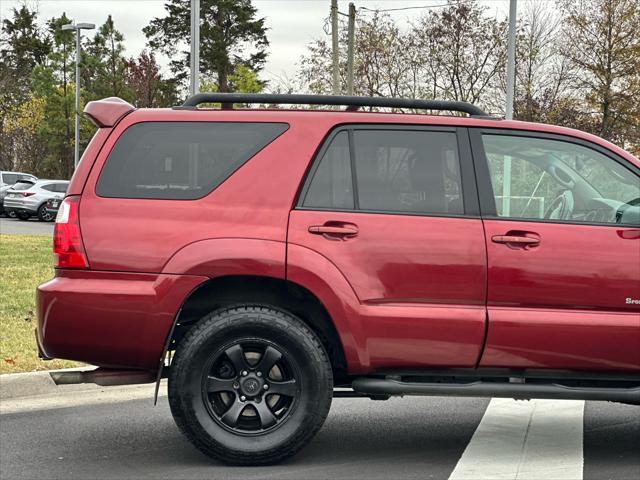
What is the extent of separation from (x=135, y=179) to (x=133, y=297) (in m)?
0.62

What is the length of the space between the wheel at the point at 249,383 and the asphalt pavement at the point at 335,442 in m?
0.16

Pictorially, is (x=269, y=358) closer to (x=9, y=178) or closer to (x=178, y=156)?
(x=178, y=156)

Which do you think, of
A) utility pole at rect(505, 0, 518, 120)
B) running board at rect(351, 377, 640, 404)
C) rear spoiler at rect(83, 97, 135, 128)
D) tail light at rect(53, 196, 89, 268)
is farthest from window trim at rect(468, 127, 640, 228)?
utility pole at rect(505, 0, 518, 120)

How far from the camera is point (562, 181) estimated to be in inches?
229

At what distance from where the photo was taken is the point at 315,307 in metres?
5.72

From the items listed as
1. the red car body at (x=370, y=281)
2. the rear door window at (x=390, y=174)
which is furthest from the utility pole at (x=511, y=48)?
the red car body at (x=370, y=281)

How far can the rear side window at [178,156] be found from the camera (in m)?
5.60

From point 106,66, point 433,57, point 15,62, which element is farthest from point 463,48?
point 15,62

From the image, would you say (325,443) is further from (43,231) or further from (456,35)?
(456,35)

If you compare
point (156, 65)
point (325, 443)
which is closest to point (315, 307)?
point (325, 443)

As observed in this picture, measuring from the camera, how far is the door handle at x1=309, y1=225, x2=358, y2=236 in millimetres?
5508

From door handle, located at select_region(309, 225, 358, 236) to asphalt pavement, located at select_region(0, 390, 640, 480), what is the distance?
3.90ft

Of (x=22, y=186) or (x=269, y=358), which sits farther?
(x=22, y=186)

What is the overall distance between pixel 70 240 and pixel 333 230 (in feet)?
4.38
